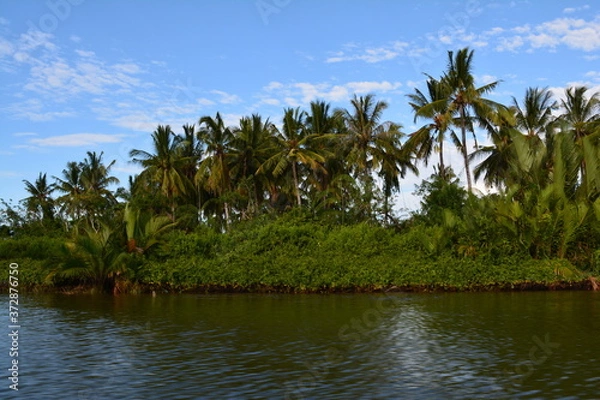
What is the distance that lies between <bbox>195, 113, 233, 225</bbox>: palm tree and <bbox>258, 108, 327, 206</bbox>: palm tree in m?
3.18

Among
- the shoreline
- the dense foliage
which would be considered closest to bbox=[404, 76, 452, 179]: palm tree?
the dense foliage

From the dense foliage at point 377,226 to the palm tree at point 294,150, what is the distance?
10 cm

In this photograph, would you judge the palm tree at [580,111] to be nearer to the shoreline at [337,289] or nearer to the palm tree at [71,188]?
the shoreline at [337,289]

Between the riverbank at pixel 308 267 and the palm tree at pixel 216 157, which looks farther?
the palm tree at pixel 216 157

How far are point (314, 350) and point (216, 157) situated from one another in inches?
1137

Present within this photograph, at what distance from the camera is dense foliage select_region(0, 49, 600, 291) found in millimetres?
22969

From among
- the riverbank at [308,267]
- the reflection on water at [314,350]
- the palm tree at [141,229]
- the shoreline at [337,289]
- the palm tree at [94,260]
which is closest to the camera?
the reflection on water at [314,350]

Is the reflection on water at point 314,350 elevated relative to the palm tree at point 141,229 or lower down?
lower down

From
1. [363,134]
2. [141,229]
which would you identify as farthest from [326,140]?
[141,229]

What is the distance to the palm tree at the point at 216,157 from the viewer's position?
3791 cm

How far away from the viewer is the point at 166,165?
3891 centimetres

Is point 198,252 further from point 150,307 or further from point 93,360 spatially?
point 93,360

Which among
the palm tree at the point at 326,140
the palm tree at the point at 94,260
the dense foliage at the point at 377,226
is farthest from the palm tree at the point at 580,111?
the palm tree at the point at 94,260

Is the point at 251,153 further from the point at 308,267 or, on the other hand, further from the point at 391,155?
the point at 308,267
